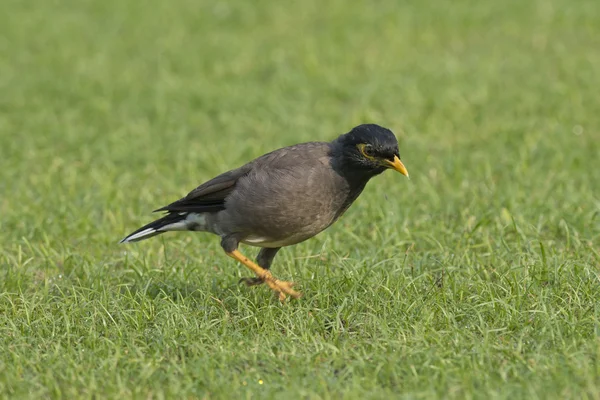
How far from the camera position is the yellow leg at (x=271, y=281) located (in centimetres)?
609

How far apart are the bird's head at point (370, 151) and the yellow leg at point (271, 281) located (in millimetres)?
887

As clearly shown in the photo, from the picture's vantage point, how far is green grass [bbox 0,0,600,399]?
507 cm

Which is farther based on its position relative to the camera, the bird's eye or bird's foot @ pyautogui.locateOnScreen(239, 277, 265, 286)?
bird's foot @ pyautogui.locateOnScreen(239, 277, 265, 286)

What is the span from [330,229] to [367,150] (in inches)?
73.0

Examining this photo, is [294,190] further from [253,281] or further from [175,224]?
[175,224]

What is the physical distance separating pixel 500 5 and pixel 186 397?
12.2m

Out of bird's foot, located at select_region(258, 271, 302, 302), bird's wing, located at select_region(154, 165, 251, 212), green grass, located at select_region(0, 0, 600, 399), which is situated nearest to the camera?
green grass, located at select_region(0, 0, 600, 399)

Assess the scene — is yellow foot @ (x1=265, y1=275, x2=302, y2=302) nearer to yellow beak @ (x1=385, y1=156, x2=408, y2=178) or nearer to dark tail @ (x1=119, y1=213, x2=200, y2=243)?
dark tail @ (x1=119, y1=213, x2=200, y2=243)

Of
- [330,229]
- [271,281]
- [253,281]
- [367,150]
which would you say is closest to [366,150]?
[367,150]

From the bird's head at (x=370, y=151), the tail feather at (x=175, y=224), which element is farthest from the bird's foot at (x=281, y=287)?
the bird's head at (x=370, y=151)

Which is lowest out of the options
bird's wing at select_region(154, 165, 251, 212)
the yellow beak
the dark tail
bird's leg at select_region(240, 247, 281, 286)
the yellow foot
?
the yellow foot

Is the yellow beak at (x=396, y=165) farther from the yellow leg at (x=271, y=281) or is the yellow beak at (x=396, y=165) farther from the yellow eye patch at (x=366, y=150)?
the yellow leg at (x=271, y=281)

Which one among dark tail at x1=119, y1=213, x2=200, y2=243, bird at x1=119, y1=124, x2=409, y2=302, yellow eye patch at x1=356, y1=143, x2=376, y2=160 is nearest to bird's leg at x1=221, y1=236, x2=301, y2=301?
bird at x1=119, y1=124, x2=409, y2=302

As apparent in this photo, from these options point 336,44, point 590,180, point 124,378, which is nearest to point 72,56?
point 336,44
